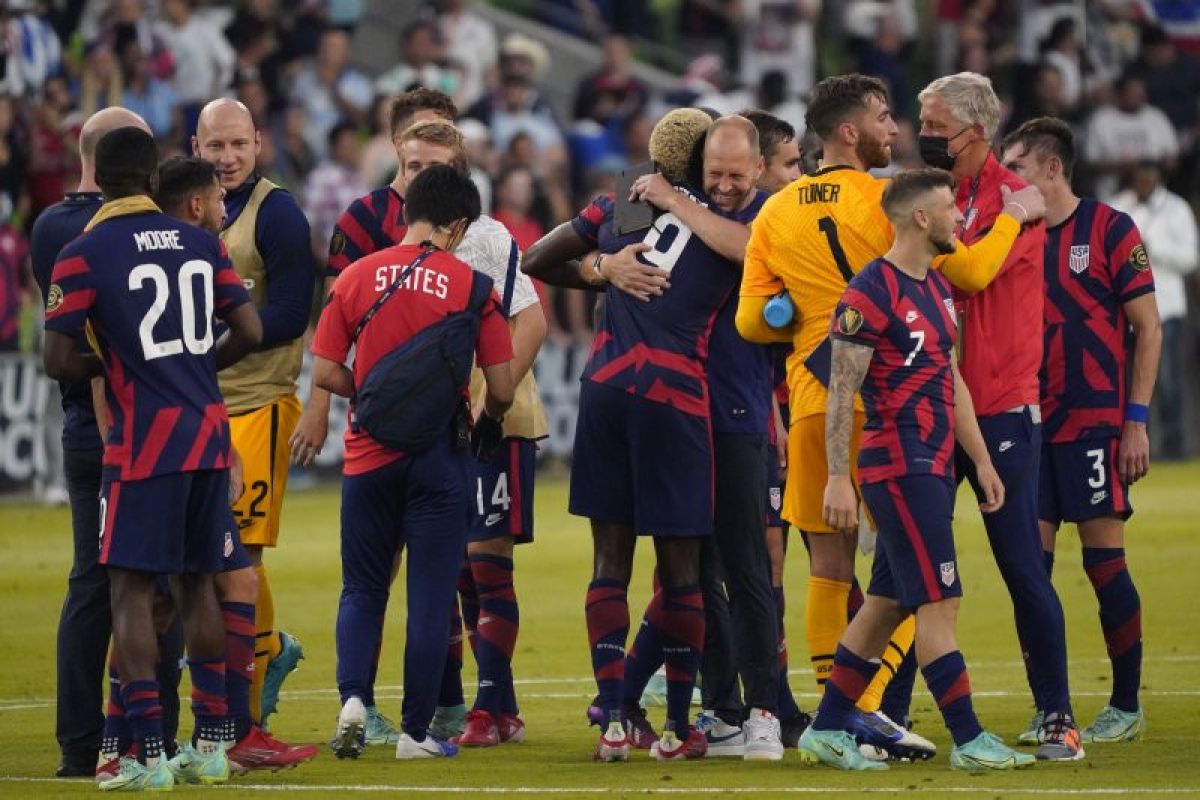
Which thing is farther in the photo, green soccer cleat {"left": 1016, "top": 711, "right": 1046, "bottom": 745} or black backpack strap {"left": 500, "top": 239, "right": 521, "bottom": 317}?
black backpack strap {"left": 500, "top": 239, "right": 521, "bottom": 317}

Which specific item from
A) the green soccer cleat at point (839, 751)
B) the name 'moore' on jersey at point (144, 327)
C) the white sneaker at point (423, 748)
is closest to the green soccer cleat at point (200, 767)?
the white sneaker at point (423, 748)

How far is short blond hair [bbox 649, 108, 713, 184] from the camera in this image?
9.48m

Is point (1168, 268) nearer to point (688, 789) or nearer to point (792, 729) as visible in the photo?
point (792, 729)

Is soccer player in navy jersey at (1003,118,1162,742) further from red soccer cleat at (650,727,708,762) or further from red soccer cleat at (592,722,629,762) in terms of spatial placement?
red soccer cleat at (592,722,629,762)

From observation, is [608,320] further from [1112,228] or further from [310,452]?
[1112,228]

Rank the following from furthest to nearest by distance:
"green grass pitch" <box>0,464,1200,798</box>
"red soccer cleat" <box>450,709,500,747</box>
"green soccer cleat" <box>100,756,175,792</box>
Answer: "red soccer cleat" <box>450,709,500,747</box>
"green grass pitch" <box>0,464,1200,798</box>
"green soccer cleat" <box>100,756,175,792</box>

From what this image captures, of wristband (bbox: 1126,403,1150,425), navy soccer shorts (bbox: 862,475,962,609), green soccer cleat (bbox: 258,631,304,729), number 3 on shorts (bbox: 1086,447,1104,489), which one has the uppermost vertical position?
wristband (bbox: 1126,403,1150,425)

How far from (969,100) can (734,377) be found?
1398mm

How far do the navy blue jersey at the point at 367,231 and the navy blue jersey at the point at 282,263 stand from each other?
9.9 inches

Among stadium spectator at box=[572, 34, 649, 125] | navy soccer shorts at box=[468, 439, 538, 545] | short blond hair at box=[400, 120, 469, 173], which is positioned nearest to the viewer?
short blond hair at box=[400, 120, 469, 173]

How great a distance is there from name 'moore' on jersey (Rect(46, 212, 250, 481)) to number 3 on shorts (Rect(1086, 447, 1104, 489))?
3.75 m

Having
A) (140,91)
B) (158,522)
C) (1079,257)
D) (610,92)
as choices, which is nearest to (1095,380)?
(1079,257)

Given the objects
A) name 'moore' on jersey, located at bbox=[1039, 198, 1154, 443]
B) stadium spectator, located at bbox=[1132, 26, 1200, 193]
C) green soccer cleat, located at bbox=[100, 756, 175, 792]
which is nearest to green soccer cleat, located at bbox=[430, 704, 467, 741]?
green soccer cleat, located at bbox=[100, 756, 175, 792]

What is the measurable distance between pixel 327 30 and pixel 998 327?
1613 cm
